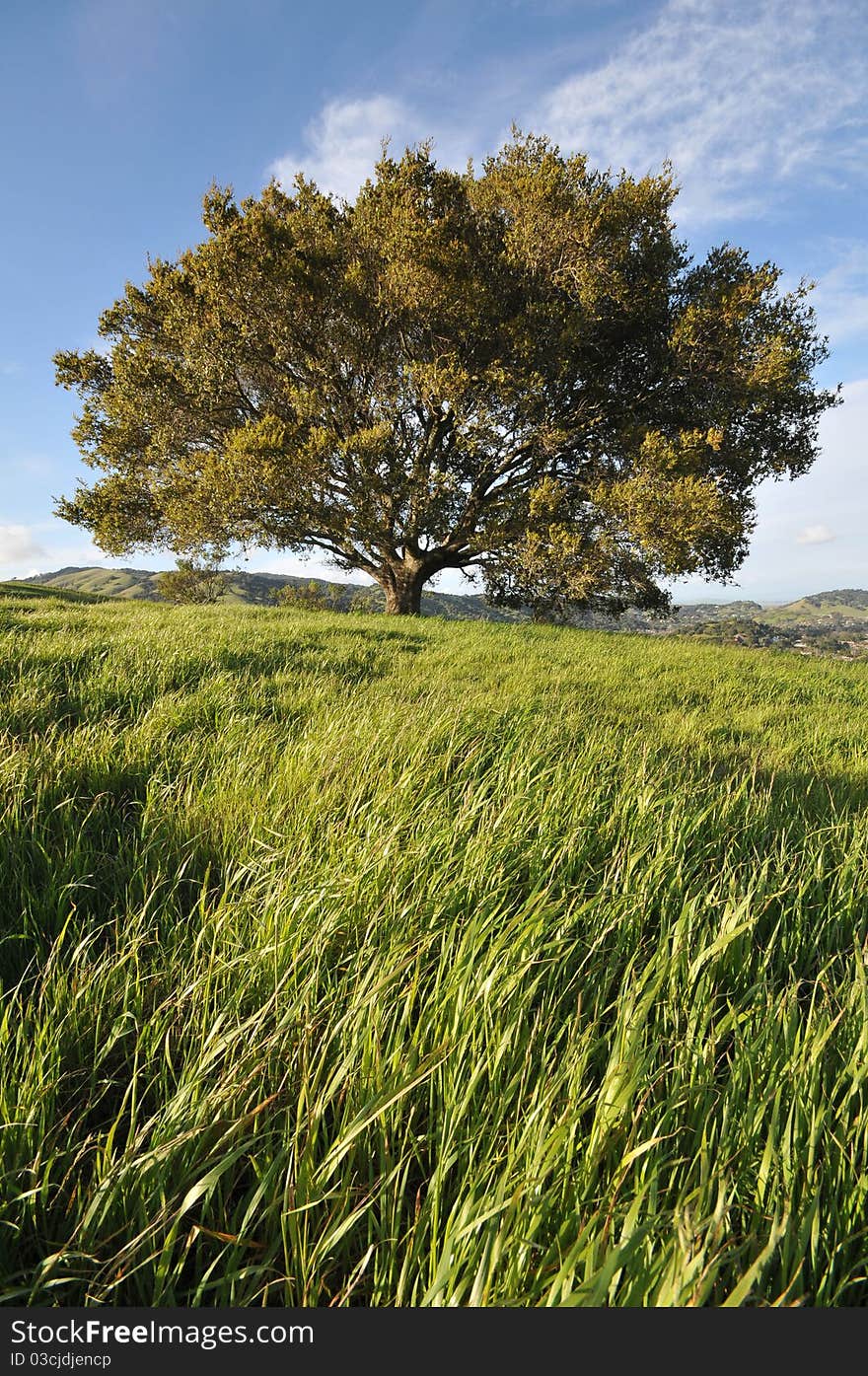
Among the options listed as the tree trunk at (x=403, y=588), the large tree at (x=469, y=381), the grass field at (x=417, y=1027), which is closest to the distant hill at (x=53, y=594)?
the large tree at (x=469, y=381)

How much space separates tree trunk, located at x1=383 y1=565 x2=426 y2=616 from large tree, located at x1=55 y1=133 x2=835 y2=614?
1.97 meters

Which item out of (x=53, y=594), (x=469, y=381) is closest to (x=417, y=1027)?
(x=469, y=381)

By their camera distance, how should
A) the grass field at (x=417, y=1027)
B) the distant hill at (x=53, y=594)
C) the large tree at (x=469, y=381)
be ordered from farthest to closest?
the distant hill at (x=53, y=594), the large tree at (x=469, y=381), the grass field at (x=417, y=1027)

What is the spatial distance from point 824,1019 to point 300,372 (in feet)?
64.3

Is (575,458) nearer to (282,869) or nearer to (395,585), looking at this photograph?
(395,585)

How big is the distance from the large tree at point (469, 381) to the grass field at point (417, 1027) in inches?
496

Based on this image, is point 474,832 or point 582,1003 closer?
point 582,1003

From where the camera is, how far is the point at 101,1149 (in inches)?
40.1

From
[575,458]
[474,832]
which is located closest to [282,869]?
[474,832]

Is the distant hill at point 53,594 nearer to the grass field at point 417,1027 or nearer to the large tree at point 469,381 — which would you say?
the large tree at point 469,381

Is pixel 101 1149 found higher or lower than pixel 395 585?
lower

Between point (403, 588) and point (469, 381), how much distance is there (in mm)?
7510

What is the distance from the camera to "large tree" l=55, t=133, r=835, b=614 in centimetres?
1398

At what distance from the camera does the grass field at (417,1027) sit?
93 cm
